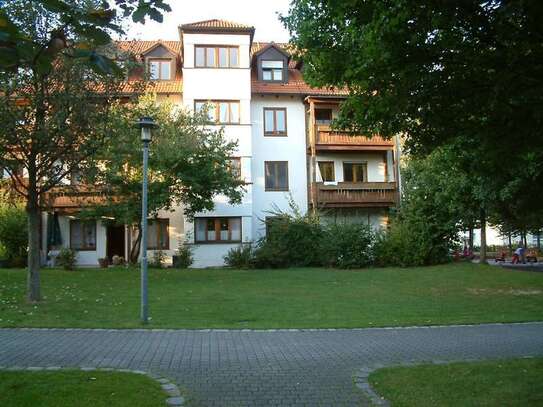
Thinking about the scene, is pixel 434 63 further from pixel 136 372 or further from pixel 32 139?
pixel 32 139

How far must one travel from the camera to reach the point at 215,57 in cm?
3158

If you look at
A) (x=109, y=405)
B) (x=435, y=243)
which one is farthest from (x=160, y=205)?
(x=109, y=405)

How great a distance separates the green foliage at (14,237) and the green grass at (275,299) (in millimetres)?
6213

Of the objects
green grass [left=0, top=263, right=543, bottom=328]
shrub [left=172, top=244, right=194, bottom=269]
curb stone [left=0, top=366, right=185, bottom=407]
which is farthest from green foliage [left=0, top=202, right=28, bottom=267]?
curb stone [left=0, top=366, right=185, bottom=407]

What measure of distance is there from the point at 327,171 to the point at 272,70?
23.1ft

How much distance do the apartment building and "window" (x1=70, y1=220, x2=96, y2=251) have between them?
0.19 feet

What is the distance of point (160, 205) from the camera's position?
81.6 ft

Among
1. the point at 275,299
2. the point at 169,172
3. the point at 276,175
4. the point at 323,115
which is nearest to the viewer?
the point at 275,299

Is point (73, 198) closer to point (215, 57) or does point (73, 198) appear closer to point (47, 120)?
point (215, 57)

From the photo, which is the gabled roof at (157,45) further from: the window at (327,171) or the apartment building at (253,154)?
the window at (327,171)

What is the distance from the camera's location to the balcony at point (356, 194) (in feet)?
106

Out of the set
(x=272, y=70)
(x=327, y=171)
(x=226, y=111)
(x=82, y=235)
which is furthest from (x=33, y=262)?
(x=272, y=70)

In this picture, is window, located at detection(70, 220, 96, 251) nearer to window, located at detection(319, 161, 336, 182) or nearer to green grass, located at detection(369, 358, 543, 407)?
window, located at detection(319, 161, 336, 182)

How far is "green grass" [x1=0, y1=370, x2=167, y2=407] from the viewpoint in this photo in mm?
5621
